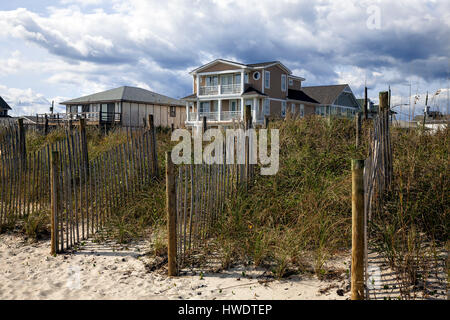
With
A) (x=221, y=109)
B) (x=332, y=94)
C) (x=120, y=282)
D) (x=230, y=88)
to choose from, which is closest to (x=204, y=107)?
(x=221, y=109)

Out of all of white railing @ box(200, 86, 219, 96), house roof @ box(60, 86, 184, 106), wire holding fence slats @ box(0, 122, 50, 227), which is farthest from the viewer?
house roof @ box(60, 86, 184, 106)

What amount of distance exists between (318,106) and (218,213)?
3267cm

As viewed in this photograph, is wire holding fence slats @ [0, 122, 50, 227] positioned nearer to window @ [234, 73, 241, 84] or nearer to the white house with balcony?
the white house with balcony

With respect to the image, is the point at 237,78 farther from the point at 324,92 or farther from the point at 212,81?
the point at 324,92

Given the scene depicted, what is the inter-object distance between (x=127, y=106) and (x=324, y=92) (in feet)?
66.6

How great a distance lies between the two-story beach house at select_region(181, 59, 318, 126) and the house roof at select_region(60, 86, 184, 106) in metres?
3.69

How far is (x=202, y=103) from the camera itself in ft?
116

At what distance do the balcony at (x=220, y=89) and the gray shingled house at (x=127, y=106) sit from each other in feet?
12.0

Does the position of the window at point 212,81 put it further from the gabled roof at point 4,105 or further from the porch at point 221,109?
the gabled roof at point 4,105

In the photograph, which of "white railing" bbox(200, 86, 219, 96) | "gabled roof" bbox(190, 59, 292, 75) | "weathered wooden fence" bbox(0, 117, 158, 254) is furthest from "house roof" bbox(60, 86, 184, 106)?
"weathered wooden fence" bbox(0, 117, 158, 254)

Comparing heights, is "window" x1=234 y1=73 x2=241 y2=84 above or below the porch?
above

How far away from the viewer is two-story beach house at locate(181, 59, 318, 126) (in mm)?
31594

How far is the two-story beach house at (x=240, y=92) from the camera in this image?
3159cm
